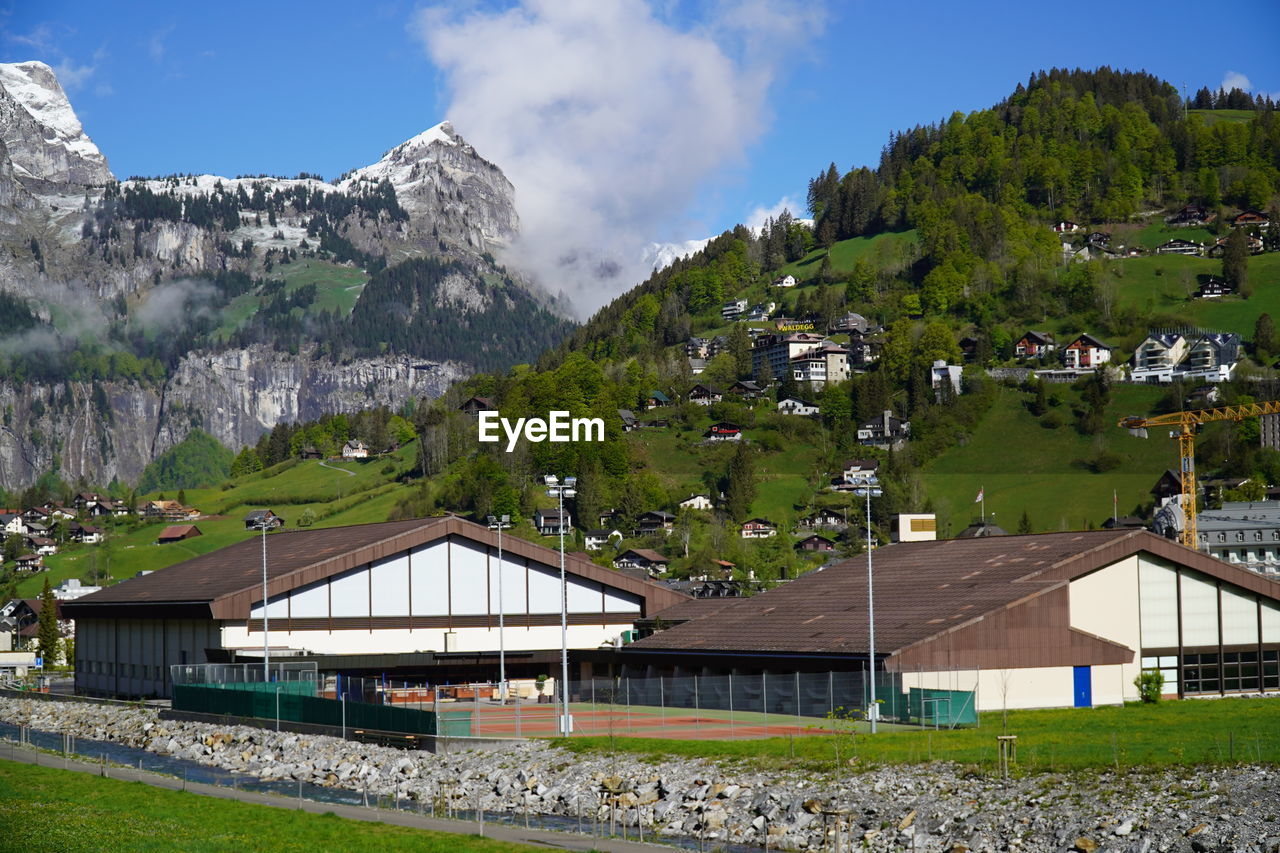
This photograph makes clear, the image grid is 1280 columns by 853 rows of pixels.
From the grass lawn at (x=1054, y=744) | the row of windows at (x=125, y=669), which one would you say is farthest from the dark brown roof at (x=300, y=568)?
the grass lawn at (x=1054, y=744)

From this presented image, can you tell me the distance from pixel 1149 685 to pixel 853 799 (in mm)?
25640

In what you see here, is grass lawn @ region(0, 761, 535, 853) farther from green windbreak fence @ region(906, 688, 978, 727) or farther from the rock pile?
green windbreak fence @ region(906, 688, 978, 727)

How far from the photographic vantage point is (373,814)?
41406 millimetres

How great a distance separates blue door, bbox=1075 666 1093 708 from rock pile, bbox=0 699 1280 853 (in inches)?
819

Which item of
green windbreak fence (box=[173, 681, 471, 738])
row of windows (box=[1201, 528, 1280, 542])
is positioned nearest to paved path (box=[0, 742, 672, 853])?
green windbreak fence (box=[173, 681, 471, 738])

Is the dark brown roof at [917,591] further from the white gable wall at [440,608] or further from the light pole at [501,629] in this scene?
the white gable wall at [440,608]

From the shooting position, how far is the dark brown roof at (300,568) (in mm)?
72875

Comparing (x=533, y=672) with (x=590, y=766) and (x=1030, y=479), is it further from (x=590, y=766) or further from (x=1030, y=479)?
(x=1030, y=479)

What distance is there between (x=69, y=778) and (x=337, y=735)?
38.6 ft

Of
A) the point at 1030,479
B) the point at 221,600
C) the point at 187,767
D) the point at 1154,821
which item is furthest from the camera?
the point at 1030,479

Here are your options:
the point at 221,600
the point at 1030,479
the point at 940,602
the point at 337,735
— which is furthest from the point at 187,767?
the point at 1030,479

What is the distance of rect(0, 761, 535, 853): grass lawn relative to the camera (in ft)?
113

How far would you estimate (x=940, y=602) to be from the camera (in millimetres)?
63656

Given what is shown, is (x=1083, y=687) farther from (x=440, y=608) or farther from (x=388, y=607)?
(x=388, y=607)
